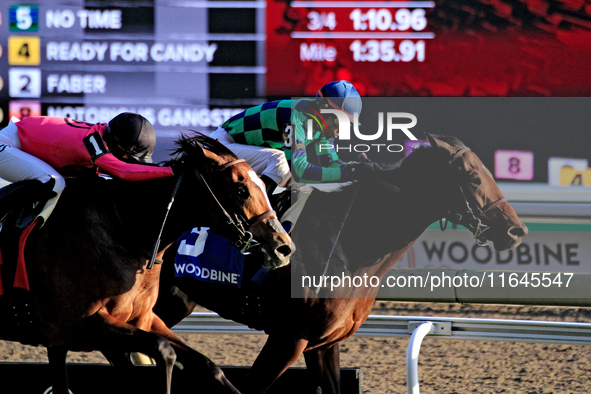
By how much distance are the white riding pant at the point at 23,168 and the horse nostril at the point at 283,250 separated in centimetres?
89

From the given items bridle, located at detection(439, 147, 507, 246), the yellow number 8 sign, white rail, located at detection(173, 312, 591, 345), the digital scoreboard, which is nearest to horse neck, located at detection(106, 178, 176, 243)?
bridle, located at detection(439, 147, 507, 246)

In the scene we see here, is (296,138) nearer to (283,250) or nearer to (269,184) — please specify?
(269,184)

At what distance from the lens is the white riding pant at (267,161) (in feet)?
10.9

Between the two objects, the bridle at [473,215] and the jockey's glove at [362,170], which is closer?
the bridle at [473,215]

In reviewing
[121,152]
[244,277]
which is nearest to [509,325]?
[244,277]

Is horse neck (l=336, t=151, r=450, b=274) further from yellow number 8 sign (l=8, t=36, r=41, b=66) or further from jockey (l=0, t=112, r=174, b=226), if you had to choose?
yellow number 8 sign (l=8, t=36, r=41, b=66)

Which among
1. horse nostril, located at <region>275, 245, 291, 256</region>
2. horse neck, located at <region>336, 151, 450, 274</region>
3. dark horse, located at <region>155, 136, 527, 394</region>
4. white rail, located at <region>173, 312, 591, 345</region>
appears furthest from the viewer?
white rail, located at <region>173, 312, 591, 345</region>

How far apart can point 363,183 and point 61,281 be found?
1303 mm

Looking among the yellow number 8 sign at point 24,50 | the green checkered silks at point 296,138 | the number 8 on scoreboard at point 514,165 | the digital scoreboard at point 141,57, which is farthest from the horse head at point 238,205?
the yellow number 8 sign at point 24,50

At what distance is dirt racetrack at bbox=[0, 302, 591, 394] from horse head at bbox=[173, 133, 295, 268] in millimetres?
1622

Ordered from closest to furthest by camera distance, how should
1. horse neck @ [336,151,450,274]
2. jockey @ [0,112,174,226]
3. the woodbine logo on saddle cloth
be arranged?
1. jockey @ [0,112,174,226]
2. horse neck @ [336,151,450,274]
3. the woodbine logo on saddle cloth

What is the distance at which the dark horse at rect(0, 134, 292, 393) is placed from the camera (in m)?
2.80

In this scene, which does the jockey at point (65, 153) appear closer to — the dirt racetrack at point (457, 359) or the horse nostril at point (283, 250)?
the horse nostril at point (283, 250)

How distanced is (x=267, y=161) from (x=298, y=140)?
20cm
